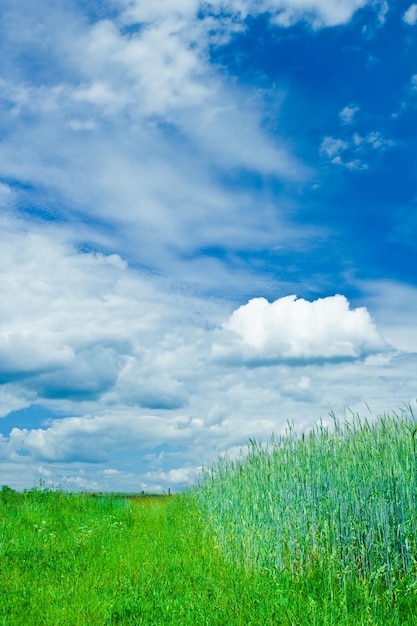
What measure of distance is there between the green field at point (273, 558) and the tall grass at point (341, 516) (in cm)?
2

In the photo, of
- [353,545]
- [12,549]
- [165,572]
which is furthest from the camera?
[12,549]

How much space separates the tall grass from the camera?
6746mm

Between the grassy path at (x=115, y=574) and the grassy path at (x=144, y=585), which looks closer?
the grassy path at (x=144, y=585)

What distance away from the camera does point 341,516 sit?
23.3ft

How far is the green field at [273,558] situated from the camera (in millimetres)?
6152

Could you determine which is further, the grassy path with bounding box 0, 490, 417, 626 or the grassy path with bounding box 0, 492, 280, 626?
the grassy path with bounding box 0, 492, 280, 626

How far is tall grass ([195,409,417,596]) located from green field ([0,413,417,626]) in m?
0.02

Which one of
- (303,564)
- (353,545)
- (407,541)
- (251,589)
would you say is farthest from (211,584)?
(407,541)

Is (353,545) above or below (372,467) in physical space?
below

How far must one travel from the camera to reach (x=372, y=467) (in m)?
7.34

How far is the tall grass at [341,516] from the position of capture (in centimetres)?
675

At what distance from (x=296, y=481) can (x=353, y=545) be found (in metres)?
1.10

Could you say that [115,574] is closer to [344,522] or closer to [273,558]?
[273,558]

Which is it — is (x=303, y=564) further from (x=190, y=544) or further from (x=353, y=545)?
(x=190, y=544)
